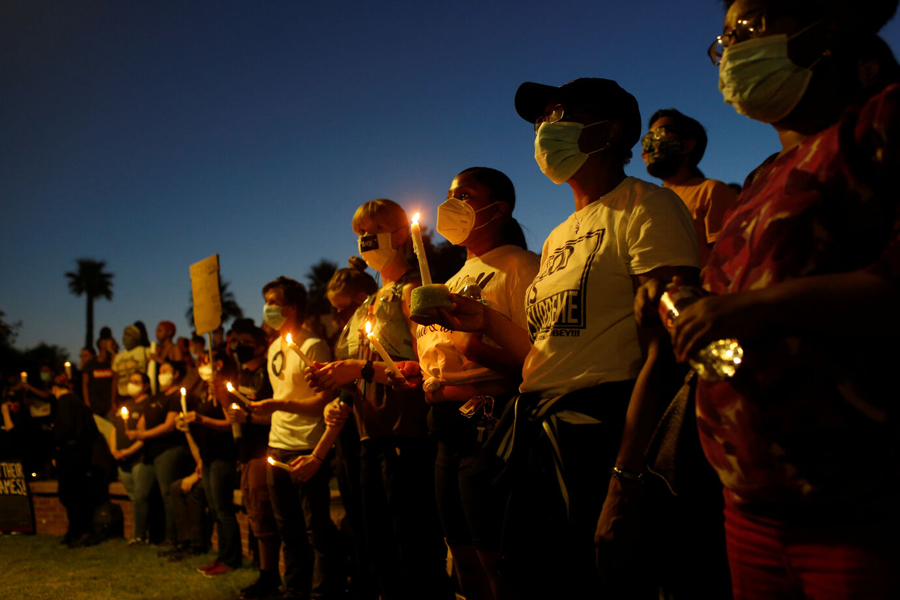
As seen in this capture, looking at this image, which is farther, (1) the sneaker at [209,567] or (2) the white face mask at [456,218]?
(1) the sneaker at [209,567]

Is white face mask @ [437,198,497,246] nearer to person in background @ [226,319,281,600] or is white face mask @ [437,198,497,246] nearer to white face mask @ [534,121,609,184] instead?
white face mask @ [534,121,609,184]

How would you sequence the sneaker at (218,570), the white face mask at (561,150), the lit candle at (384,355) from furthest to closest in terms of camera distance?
the sneaker at (218,570)
the lit candle at (384,355)
the white face mask at (561,150)

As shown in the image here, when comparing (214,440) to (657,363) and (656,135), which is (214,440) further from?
(657,363)

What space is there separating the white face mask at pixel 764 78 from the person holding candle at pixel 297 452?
13.4ft

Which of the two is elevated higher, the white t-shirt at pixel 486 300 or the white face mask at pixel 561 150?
the white face mask at pixel 561 150

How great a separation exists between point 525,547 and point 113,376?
1133cm

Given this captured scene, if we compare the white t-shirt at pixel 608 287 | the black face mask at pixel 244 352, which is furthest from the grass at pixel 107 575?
the white t-shirt at pixel 608 287

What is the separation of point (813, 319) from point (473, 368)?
6.26ft

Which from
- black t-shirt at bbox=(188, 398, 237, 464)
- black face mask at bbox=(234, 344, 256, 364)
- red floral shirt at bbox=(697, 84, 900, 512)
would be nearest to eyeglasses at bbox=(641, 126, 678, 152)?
red floral shirt at bbox=(697, 84, 900, 512)

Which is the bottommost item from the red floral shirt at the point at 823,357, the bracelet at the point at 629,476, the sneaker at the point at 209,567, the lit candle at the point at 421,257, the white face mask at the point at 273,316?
the sneaker at the point at 209,567

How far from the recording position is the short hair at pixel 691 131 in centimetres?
394

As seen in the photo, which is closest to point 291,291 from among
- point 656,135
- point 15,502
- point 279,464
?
point 279,464

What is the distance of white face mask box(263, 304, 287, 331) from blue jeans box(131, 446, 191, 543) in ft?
11.7

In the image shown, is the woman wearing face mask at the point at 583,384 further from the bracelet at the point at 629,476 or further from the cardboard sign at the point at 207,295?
the cardboard sign at the point at 207,295
